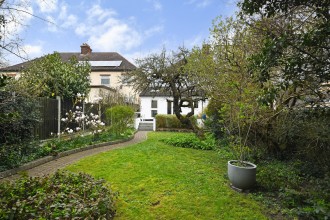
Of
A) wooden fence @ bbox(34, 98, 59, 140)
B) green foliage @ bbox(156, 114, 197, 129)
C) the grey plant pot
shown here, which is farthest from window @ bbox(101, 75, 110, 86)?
the grey plant pot

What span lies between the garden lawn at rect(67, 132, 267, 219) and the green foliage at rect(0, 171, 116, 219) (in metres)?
0.56

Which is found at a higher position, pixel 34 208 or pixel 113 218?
pixel 34 208

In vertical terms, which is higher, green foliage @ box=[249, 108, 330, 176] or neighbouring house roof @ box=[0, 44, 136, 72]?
neighbouring house roof @ box=[0, 44, 136, 72]

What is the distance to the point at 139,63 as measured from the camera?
1570 centimetres

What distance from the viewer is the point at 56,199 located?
11.9ft

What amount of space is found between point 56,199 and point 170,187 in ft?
8.95

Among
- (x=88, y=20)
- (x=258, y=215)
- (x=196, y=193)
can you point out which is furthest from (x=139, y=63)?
(x=258, y=215)

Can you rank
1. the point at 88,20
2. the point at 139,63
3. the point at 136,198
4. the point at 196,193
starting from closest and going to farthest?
the point at 136,198 → the point at 196,193 → the point at 88,20 → the point at 139,63

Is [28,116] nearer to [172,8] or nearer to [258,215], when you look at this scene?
[172,8]

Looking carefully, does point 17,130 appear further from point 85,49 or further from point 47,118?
Result: point 85,49

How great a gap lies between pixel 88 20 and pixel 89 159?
5181mm

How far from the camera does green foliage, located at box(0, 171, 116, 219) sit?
124 inches

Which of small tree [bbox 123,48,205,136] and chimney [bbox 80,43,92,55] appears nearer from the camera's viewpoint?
small tree [bbox 123,48,205,136]

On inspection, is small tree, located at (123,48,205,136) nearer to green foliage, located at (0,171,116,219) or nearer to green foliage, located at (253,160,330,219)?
green foliage, located at (253,160,330,219)
